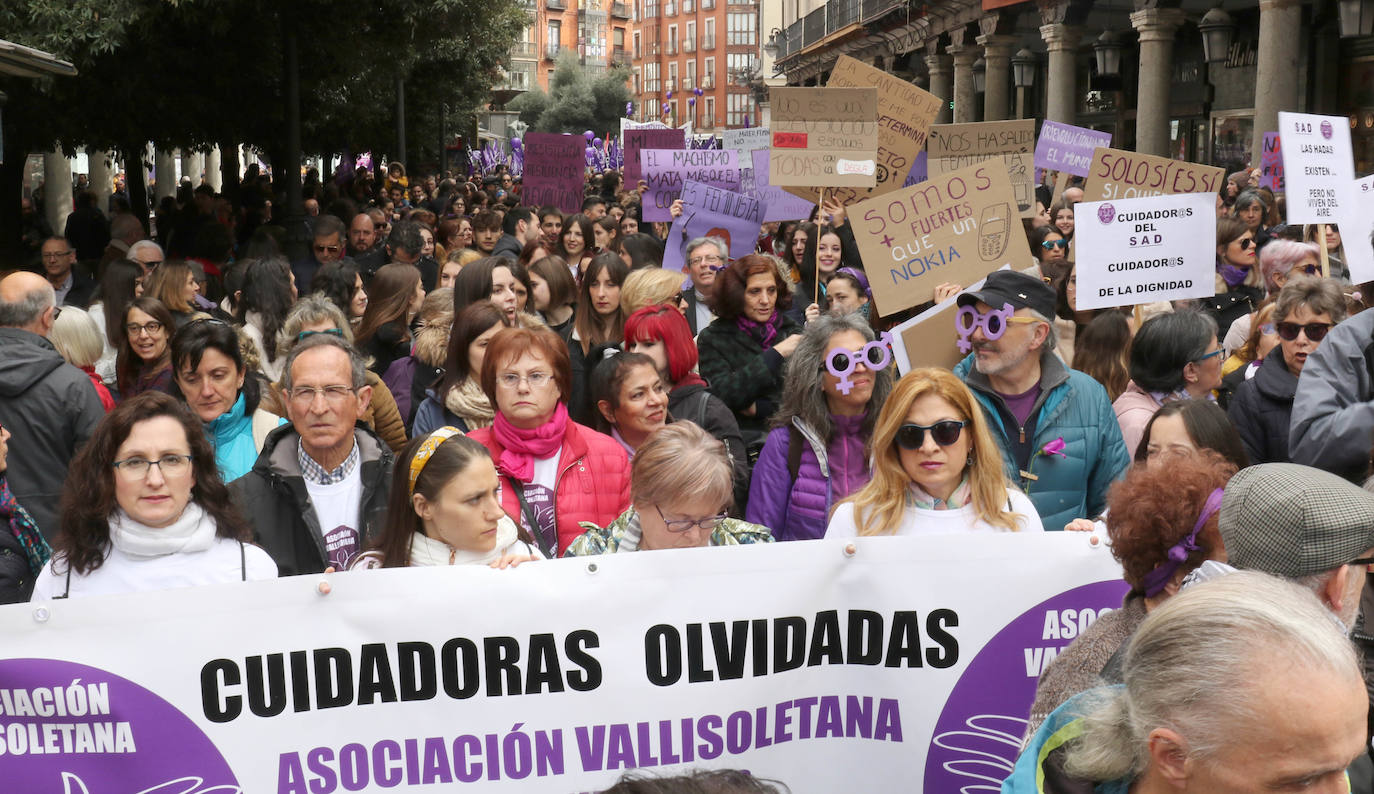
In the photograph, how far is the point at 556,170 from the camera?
13.5 meters

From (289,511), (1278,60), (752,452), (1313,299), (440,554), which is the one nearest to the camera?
(440,554)

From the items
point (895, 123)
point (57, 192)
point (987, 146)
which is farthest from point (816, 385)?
point (57, 192)

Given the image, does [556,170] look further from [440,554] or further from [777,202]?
[440,554]

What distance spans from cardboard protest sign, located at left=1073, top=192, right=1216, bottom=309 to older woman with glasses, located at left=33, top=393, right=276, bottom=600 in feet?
12.5

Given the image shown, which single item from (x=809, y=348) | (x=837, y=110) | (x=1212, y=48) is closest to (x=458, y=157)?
(x=1212, y=48)

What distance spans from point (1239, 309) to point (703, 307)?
9.87 ft

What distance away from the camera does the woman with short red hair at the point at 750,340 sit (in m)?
6.09

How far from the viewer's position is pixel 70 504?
11.7 feet

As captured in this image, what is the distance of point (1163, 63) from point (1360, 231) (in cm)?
1632

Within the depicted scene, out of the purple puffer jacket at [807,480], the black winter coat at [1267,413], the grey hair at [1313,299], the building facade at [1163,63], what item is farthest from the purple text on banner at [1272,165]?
the purple puffer jacket at [807,480]

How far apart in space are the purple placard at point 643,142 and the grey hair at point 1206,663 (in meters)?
11.4

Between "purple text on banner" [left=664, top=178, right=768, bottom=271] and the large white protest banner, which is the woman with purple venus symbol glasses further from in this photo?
"purple text on banner" [left=664, top=178, right=768, bottom=271]

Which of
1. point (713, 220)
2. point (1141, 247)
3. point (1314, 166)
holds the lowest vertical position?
point (1141, 247)

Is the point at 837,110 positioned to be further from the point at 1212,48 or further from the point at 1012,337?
the point at 1212,48
